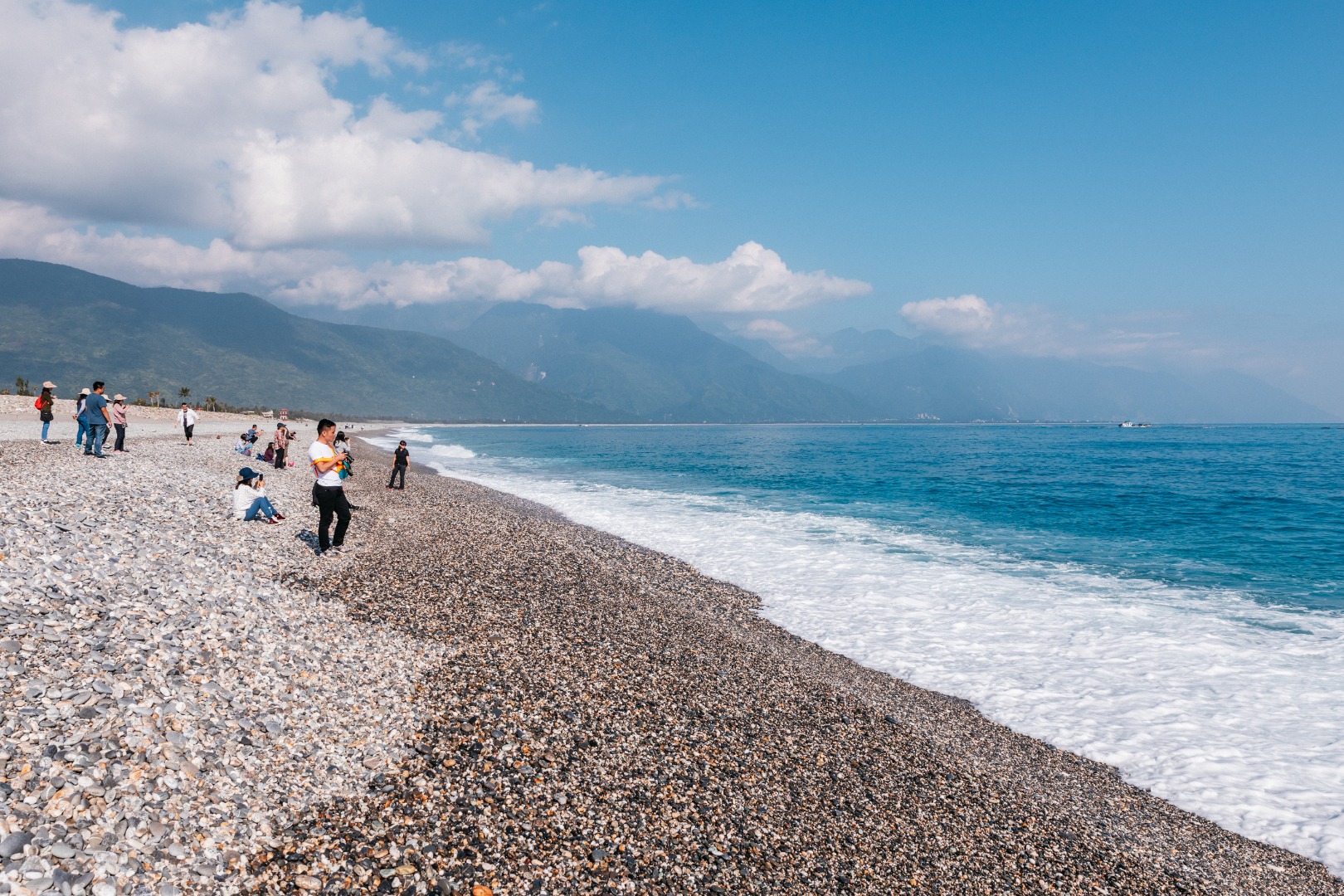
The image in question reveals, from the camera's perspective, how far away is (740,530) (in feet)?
89.1

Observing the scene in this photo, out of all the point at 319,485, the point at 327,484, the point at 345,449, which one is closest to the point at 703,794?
the point at 327,484

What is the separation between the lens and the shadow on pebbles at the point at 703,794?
5.71 meters

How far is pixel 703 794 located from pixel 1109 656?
37.7 feet

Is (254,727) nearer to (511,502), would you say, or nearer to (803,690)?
(803,690)

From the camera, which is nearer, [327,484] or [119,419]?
[327,484]

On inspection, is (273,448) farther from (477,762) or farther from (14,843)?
(14,843)

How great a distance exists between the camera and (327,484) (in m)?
15.0

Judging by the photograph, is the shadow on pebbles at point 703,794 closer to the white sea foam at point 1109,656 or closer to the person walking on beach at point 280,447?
the white sea foam at point 1109,656

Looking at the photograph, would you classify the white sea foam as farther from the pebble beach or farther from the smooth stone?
the smooth stone

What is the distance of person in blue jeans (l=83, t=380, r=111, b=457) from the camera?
25188 millimetres

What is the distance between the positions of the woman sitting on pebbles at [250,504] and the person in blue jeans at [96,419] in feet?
42.6

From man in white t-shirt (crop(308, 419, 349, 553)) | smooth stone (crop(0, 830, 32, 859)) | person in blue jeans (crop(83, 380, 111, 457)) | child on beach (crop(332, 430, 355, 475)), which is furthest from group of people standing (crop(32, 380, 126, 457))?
smooth stone (crop(0, 830, 32, 859))

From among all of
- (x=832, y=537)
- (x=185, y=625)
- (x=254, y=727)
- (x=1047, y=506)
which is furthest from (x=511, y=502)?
(x=1047, y=506)

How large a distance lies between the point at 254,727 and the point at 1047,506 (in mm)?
42554
